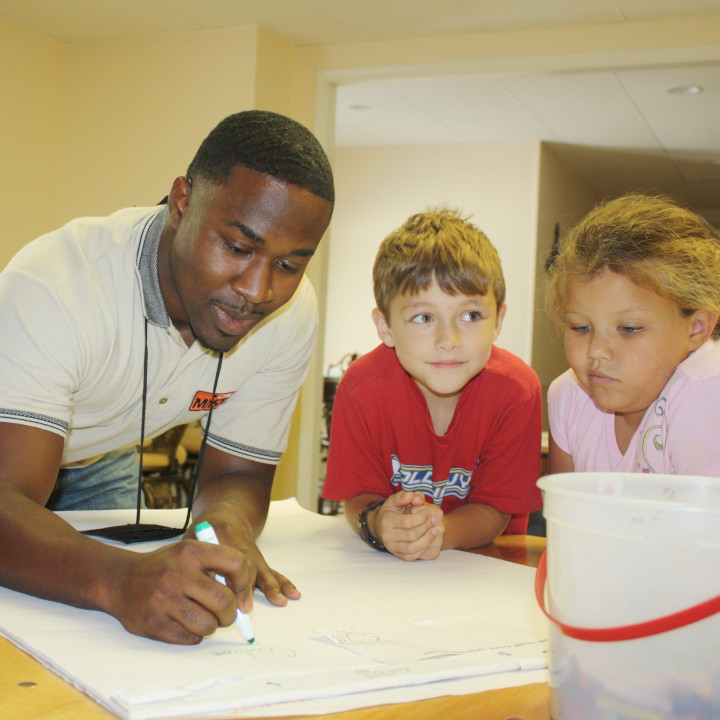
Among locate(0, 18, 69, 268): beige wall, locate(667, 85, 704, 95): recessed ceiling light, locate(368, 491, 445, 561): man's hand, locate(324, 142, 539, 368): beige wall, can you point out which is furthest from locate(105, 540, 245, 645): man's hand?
locate(324, 142, 539, 368): beige wall

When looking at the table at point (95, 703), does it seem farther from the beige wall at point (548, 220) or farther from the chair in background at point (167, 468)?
the beige wall at point (548, 220)

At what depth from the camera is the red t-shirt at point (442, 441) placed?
4.99ft

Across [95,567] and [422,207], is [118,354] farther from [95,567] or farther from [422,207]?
[422,207]

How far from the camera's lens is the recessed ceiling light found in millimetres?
4953

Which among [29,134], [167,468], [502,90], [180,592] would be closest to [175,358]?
[180,592]

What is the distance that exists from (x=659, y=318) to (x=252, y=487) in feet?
2.41

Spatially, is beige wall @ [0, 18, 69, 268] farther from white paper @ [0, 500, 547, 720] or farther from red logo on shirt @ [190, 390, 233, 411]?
white paper @ [0, 500, 547, 720]

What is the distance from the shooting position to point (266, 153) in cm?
123

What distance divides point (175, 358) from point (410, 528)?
50cm

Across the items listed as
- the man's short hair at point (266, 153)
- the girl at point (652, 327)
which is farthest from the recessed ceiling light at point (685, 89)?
the man's short hair at point (266, 153)

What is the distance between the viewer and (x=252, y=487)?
1420 mm

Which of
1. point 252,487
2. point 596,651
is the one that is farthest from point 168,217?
point 596,651

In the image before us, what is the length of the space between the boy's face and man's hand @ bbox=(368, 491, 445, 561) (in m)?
0.27

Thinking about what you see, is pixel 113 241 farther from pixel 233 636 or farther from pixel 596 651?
pixel 596 651
